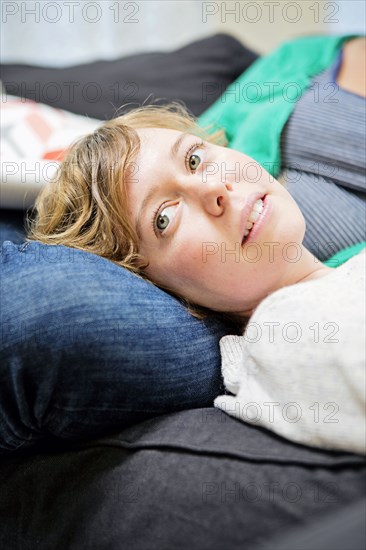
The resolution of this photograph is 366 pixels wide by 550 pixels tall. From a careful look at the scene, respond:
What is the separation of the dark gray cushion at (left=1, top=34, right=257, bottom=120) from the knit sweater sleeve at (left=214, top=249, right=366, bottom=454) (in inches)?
31.9

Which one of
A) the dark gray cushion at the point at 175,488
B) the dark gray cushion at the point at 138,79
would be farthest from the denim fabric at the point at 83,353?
the dark gray cushion at the point at 138,79

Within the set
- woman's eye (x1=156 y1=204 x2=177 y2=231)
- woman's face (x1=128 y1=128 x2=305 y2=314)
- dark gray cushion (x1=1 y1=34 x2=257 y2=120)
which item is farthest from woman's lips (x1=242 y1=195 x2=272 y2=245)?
dark gray cushion (x1=1 y1=34 x2=257 y2=120)

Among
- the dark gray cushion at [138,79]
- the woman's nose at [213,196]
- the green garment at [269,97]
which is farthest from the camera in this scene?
the dark gray cushion at [138,79]

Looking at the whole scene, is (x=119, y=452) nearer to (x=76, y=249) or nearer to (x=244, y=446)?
(x=244, y=446)

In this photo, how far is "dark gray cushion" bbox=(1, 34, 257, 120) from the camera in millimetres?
1600

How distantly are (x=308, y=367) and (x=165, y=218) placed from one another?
1.06 ft

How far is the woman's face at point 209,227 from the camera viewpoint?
955mm

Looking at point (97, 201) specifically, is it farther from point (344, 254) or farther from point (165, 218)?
point (344, 254)

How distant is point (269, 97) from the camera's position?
1.45 meters

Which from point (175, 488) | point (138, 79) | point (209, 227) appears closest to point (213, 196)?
point (209, 227)

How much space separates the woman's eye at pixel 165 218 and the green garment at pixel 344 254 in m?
0.32

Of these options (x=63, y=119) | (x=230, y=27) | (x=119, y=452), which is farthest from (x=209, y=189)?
(x=230, y=27)

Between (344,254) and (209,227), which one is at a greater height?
(209,227)

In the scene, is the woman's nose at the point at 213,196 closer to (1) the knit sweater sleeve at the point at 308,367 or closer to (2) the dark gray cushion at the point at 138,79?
(1) the knit sweater sleeve at the point at 308,367
